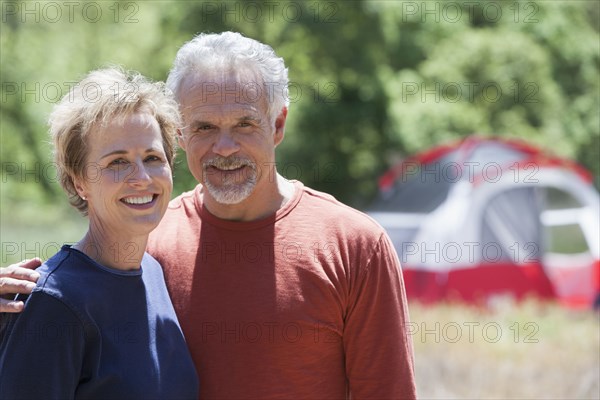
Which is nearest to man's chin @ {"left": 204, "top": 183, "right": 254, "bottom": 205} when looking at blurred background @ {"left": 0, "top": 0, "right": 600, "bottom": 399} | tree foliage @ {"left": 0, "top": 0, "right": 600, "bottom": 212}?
blurred background @ {"left": 0, "top": 0, "right": 600, "bottom": 399}

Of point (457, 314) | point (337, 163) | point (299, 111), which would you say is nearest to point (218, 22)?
point (299, 111)

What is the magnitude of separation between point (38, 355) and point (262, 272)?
29.2 inches

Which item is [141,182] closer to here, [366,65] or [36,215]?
[366,65]

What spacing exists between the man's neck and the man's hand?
2.20 ft

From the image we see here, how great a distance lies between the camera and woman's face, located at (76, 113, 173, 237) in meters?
2.06

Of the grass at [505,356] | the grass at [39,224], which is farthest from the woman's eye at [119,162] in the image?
the grass at [39,224]

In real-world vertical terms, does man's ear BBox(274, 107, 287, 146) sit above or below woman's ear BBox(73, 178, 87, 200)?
above

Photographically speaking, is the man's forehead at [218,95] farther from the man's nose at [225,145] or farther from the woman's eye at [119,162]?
the woman's eye at [119,162]

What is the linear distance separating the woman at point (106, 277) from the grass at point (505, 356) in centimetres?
267

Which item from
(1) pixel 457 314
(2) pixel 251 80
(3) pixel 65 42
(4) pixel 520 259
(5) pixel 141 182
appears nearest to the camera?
(5) pixel 141 182

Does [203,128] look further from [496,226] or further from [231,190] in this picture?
[496,226]

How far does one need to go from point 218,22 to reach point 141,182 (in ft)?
36.6

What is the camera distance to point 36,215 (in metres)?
15.8

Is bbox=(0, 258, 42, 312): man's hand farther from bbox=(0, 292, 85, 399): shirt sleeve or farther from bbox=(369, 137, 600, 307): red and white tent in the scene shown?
bbox=(369, 137, 600, 307): red and white tent
